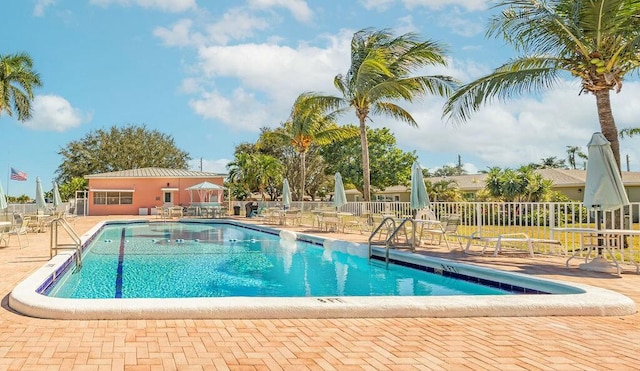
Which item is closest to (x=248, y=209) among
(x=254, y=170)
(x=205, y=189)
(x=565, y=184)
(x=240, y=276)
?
(x=205, y=189)

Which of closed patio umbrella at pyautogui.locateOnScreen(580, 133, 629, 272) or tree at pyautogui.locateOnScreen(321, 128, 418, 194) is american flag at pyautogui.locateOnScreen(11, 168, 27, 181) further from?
closed patio umbrella at pyautogui.locateOnScreen(580, 133, 629, 272)

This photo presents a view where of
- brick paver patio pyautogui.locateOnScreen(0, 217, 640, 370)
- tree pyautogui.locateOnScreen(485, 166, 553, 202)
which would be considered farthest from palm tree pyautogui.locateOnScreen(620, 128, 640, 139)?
brick paver patio pyautogui.locateOnScreen(0, 217, 640, 370)

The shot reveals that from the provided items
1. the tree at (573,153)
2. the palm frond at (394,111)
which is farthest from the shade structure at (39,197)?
the tree at (573,153)

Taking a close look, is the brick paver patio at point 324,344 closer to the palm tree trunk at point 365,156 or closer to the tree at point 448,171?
the palm tree trunk at point 365,156

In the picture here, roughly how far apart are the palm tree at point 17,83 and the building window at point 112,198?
8718mm

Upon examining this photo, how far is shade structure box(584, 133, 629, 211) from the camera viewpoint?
734cm

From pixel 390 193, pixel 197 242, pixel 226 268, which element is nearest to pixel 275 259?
pixel 226 268

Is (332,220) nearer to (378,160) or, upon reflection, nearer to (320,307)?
(320,307)

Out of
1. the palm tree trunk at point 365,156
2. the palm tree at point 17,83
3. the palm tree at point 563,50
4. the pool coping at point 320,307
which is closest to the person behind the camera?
the pool coping at point 320,307

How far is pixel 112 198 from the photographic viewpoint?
33.2m

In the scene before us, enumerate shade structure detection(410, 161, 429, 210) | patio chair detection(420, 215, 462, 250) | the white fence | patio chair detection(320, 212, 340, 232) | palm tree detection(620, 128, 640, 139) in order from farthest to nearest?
palm tree detection(620, 128, 640, 139) → patio chair detection(320, 212, 340, 232) → shade structure detection(410, 161, 429, 210) → patio chair detection(420, 215, 462, 250) → the white fence

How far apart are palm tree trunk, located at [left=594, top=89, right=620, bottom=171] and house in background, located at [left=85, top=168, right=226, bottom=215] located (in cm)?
2630

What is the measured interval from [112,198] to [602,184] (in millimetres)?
31920

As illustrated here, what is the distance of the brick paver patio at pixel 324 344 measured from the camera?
3.18 meters
